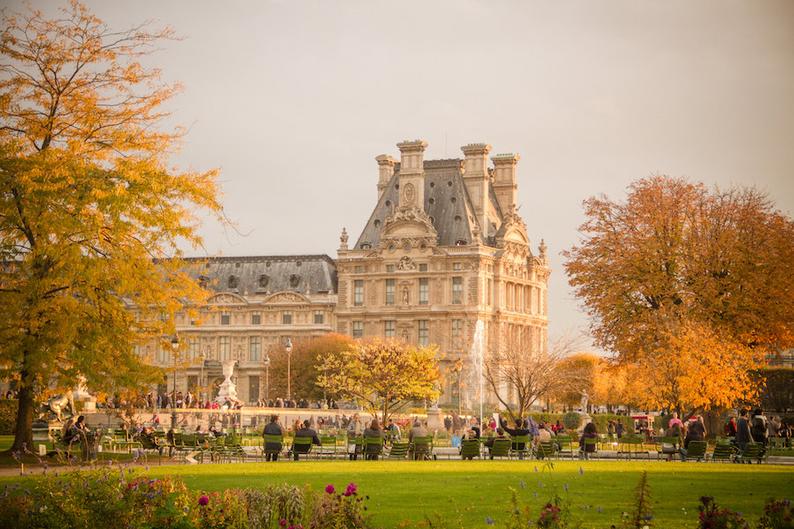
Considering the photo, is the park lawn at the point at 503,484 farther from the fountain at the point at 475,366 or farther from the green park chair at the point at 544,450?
the fountain at the point at 475,366

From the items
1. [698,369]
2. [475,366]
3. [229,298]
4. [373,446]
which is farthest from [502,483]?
[229,298]

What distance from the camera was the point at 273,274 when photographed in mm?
100062

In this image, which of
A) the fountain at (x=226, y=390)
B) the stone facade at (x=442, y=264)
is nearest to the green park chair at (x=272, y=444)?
the fountain at (x=226, y=390)

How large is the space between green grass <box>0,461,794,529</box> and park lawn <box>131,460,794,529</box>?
0.05 feet

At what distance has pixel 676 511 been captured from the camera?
1659cm

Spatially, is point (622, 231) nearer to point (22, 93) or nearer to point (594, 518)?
point (22, 93)

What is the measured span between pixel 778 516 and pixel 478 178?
81480 millimetres

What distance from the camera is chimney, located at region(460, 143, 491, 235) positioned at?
92.4 meters

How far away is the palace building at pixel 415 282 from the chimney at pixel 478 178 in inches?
3.2

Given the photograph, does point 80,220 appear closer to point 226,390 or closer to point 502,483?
point 502,483

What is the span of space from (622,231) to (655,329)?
5.12 metres

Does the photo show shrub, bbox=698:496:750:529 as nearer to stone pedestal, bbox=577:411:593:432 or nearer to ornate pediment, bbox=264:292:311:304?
stone pedestal, bbox=577:411:593:432

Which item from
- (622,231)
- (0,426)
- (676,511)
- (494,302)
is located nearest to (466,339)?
(494,302)

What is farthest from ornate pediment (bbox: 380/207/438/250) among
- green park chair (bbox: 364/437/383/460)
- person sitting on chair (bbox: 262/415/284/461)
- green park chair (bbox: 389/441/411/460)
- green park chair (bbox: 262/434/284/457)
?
green park chair (bbox: 262/434/284/457)
